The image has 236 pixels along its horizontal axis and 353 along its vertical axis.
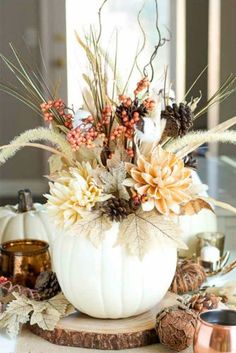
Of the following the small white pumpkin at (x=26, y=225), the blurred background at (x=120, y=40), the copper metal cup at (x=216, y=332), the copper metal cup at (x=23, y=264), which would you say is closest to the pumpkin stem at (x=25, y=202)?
the small white pumpkin at (x=26, y=225)

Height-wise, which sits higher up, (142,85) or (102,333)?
(142,85)

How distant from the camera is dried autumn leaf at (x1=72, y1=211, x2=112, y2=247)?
110cm

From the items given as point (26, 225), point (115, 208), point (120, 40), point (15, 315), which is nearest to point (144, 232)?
point (115, 208)

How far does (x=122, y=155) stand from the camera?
3.67 feet

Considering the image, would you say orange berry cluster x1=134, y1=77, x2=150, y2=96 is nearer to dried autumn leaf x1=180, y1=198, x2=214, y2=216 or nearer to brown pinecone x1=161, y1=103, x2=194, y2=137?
brown pinecone x1=161, y1=103, x2=194, y2=137

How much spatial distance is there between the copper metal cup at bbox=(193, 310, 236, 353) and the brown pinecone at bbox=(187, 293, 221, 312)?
0.49ft

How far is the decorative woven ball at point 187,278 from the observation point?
52.4 inches

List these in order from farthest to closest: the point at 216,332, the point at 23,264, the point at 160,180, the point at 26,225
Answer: the point at 26,225, the point at 23,264, the point at 160,180, the point at 216,332

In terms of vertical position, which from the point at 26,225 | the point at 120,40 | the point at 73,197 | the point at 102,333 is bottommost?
the point at 102,333

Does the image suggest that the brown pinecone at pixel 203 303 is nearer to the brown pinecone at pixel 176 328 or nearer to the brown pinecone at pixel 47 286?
the brown pinecone at pixel 176 328

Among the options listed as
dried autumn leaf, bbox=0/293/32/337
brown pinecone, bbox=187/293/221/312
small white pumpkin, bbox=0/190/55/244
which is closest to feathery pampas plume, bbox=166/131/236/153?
brown pinecone, bbox=187/293/221/312

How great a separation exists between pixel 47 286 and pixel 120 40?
11.4ft

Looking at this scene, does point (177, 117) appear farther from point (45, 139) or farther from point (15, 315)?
point (15, 315)

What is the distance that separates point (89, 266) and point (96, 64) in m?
0.35
